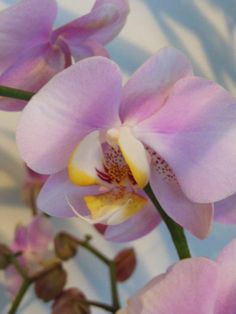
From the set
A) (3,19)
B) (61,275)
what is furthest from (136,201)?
(61,275)

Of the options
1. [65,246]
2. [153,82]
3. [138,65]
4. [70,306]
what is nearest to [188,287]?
[153,82]

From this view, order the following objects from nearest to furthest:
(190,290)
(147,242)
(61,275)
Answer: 1. (190,290)
2. (61,275)
3. (147,242)

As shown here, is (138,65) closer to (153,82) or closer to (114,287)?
(114,287)

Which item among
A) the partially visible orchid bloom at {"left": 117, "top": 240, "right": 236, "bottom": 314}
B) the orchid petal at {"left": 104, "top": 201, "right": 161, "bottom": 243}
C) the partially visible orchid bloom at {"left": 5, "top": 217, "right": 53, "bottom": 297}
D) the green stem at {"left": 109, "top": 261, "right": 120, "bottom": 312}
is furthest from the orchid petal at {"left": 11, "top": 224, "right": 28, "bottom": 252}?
the partially visible orchid bloom at {"left": 117, "top": 240, "right": 236, "bottom": 314}

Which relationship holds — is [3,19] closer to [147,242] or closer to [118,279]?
[118,279]

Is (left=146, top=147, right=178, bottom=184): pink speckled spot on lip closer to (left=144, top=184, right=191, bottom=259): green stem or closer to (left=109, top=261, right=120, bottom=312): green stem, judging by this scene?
(left=144, top=184, right=191, bottom=259): green stem

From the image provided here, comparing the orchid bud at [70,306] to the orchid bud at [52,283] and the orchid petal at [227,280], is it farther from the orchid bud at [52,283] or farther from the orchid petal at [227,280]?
the orchid petal at [227,280]

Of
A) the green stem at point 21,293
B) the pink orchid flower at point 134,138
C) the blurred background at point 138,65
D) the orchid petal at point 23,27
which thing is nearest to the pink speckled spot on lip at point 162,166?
the pink orchid flower at point 134,138
